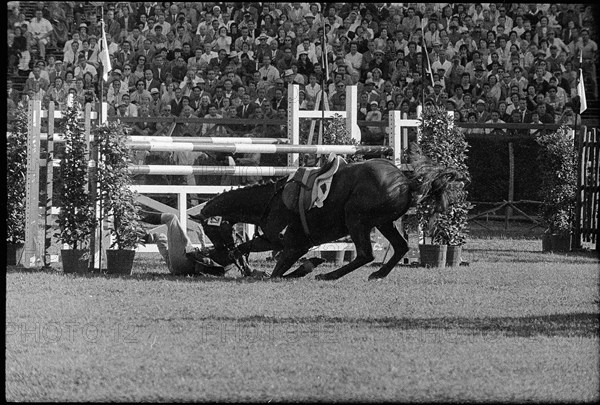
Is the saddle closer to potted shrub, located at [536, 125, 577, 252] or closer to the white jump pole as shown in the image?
the white jump pole

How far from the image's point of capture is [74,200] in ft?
42.7

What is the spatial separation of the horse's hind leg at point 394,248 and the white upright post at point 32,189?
413cm

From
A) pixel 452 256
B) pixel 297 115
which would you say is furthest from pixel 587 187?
pixel 297 115

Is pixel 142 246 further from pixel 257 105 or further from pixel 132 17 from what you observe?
pixel 132 17

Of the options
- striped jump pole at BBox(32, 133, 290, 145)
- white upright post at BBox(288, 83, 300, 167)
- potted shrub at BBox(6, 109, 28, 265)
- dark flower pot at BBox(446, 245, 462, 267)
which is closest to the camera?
striped jump pole at BBox(32, 133, 290, 145)

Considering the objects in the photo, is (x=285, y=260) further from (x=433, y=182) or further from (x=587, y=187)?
(x=587, y=187)

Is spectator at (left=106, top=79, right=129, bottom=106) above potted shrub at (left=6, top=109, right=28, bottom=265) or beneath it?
above

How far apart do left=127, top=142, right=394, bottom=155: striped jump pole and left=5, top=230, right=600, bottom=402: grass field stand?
1864mm

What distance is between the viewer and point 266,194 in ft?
41.5

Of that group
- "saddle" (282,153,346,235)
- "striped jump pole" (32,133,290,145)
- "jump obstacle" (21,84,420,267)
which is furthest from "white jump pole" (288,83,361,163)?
"saddle" (282,153,346,235)

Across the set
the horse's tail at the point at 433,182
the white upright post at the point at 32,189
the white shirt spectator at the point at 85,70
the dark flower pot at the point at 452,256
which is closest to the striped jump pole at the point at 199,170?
the white upright post at the point at 32,189

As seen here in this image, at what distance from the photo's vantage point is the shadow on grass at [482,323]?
8562 millimetres

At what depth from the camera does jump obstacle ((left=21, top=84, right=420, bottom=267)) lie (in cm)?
1333

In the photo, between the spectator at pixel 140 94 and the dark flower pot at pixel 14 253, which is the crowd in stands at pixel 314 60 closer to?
the spectator at pixel 140 94
